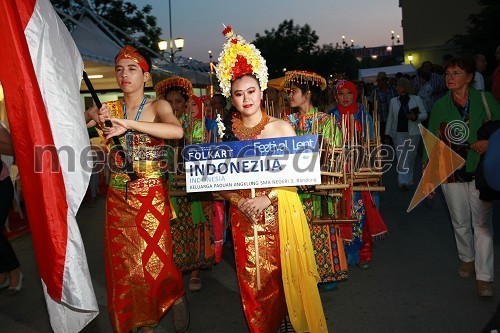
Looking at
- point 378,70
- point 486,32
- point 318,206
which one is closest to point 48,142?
point 318,206

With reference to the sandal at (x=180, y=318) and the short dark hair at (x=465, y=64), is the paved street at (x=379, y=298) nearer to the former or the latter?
the sandal at (x=180, y=318)

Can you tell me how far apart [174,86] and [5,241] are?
2316 millimetres

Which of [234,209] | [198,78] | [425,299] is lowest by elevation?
[425,299]

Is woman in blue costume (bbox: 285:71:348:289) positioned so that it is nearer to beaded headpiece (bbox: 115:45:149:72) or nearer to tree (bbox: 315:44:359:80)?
beaded headpiece (bbox: 115:45:149:72)

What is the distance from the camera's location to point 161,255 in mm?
4379

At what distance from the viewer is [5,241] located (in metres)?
5.80

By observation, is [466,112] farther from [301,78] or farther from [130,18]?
[130,18]

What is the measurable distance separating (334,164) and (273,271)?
1.40 meters

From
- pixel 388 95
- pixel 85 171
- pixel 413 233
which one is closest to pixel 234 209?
pixel 85 171

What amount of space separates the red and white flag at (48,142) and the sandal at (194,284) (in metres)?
2.50

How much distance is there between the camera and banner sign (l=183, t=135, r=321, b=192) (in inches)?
143

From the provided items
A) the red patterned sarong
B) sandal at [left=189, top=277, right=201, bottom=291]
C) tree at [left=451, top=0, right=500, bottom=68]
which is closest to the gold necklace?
the red patterned sarong

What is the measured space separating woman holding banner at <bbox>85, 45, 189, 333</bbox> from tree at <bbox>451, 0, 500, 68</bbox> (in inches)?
701

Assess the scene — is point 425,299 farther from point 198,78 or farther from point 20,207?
point 198,78
